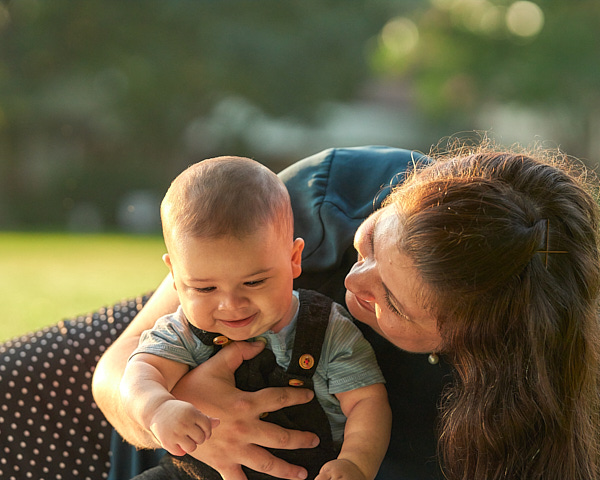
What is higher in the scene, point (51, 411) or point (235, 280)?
point (235, 280)

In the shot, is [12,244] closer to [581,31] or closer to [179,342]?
[179,342]

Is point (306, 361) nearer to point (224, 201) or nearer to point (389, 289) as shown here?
point (389, 289)

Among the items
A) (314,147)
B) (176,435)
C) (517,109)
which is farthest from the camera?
(517,109)

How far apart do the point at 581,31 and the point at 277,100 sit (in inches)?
139

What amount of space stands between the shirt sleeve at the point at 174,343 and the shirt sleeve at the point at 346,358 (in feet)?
0.74

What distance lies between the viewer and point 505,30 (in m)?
7.53

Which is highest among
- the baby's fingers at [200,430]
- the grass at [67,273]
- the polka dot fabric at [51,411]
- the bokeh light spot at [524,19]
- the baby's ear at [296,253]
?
the baby's ear at [296,253]

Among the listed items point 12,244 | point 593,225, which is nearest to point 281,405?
point 593,225

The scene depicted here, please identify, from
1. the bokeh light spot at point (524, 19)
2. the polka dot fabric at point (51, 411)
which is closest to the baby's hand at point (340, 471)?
the polka dot fabric at point (51, 411)

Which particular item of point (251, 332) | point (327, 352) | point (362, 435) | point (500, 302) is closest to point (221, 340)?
point (251, 332)

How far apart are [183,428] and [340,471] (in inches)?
A: 10.1

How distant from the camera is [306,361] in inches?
42.9

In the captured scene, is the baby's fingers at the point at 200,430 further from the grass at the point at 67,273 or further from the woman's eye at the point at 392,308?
the grass at the point at 67,273

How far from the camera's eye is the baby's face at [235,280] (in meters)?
0.99
